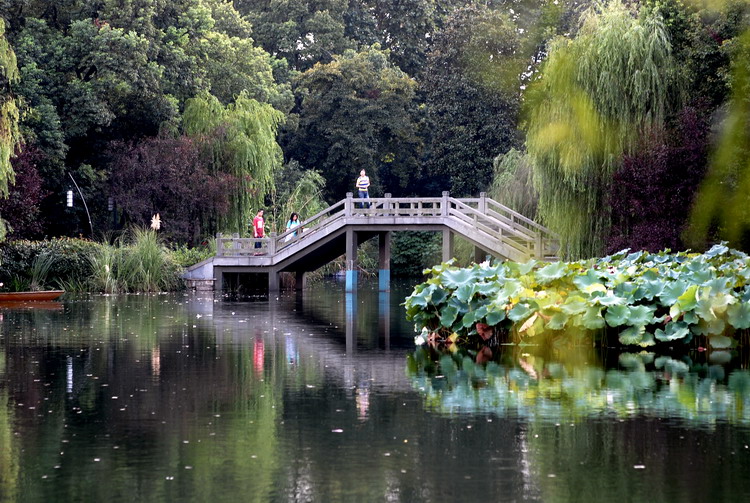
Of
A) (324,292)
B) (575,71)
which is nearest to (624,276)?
(575,71)

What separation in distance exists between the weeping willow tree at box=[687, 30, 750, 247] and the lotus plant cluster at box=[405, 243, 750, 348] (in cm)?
598

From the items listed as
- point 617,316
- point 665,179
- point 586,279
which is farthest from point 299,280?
point 617,316

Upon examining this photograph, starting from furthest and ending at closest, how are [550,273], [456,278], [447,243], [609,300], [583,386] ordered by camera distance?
[447,243], [456,278], [550,273], [609,300], [583,386]

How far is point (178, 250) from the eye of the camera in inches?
1475

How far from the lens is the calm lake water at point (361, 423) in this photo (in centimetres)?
788

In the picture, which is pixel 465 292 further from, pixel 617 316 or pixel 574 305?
pixel 617 316

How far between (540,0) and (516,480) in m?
44.9

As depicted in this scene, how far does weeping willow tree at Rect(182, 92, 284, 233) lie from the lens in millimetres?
41156

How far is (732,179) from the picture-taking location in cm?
2420

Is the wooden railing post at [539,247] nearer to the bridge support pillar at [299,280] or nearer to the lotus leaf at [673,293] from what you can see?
the bridge support pillar at [299,280]

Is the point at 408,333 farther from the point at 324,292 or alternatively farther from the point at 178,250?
the point at 178,250

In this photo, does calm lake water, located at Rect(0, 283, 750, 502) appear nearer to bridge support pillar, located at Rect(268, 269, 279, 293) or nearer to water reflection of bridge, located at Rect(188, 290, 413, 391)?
water reflection of bridge, located at Rect(188, 290, 413, 391)

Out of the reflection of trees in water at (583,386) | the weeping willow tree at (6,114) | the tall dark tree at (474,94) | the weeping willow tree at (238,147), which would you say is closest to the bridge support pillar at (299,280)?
the weeping willow tree at (238,147)

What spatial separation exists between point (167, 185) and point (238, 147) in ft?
9.63
